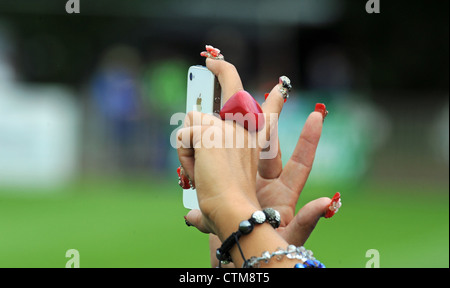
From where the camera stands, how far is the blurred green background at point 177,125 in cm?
614

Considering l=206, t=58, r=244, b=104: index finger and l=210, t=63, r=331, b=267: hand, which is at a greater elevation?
l=206, t=58, r=244, b=104: index finger

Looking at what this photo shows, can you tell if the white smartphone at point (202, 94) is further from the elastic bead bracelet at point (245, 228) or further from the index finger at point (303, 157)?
the elastic bead bracelet at point (245, 228)

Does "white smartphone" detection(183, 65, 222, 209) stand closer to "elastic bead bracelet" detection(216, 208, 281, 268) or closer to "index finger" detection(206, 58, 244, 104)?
"index finger" detection(206, 58, 244, 104)

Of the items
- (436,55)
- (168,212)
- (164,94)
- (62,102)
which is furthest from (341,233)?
(436,55)

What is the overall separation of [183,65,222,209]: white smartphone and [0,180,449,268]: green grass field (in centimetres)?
341

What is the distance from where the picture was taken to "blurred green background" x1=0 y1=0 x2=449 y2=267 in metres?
6.14

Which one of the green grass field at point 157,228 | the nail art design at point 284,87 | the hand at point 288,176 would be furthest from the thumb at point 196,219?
the green grass field at point 157,228

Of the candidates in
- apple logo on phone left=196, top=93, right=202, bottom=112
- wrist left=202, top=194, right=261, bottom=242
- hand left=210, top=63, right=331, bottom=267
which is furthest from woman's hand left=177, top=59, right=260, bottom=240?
hand left=210, top=63, right=331, bottom=267

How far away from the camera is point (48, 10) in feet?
39.8

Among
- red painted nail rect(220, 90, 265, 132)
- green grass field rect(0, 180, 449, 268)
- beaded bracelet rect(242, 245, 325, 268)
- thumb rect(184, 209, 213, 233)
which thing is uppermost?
green grass field rect(0, 180, 449, 268)

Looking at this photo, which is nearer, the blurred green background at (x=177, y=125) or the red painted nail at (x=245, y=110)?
the red painted nail at (x=245, y=110)

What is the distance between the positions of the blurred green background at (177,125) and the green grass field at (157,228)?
0.03 metres

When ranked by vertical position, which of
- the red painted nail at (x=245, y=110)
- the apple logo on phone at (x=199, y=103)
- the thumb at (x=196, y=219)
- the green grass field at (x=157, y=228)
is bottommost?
the thumb at (x=196, y=219)

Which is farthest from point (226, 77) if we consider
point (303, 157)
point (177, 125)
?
point (177, 125)
